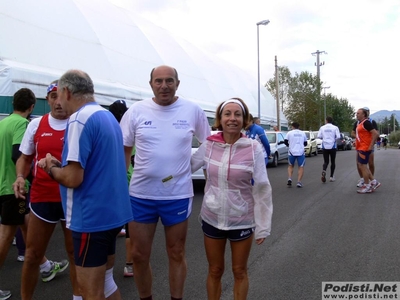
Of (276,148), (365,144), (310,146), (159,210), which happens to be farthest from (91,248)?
(310,146)

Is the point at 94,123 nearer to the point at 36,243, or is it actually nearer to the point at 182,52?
the point at 36,243

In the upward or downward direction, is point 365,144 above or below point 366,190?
above

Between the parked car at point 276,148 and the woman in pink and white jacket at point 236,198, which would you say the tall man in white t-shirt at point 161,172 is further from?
the parked car at point 276,148

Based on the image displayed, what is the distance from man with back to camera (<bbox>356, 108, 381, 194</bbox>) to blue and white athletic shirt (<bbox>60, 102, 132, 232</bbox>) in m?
8.28

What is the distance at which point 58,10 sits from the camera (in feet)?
45.5

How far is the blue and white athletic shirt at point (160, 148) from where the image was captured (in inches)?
130

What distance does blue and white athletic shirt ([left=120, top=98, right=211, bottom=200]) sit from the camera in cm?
330

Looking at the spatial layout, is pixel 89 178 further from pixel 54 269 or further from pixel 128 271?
pixel 54 269

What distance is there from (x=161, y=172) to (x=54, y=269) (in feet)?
7.01

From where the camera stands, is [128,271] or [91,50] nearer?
[128,271]

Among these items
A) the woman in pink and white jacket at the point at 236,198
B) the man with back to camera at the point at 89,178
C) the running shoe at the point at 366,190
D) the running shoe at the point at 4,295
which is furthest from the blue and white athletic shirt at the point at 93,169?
the running shoe at the point at 366,190

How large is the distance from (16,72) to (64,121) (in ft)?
19.7

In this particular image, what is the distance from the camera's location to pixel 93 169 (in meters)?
2.54

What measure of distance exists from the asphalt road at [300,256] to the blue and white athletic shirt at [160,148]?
1.24m
